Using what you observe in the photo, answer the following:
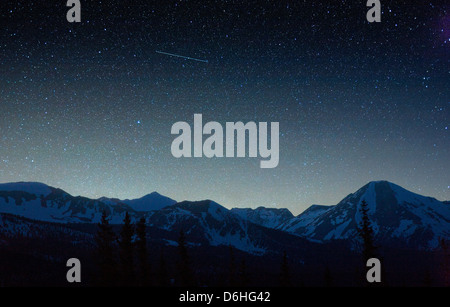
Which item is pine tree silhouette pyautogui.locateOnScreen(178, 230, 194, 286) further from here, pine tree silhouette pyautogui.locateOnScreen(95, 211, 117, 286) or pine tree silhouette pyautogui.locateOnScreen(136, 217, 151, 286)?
pine tree silhouette pyautogui.locateOnScreen(95, 211, 117, 286)

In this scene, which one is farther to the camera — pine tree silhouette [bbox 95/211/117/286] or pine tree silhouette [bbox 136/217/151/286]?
pine tree silhouette [bbox 136/217/151/286]

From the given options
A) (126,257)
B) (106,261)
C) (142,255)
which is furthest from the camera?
(142,255)

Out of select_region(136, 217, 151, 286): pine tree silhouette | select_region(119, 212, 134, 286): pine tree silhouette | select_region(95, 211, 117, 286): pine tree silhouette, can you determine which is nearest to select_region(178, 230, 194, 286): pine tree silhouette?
select_region(136, 217, 151, 286): pine tree silhouette

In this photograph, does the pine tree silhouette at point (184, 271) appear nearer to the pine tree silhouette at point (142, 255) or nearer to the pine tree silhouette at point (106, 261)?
the pine tree silhouette at point (142, 255)

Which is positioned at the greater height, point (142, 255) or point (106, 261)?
point (106, 261)

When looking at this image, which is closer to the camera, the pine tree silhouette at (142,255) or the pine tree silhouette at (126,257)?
the pine tree silhouette at (126,257)

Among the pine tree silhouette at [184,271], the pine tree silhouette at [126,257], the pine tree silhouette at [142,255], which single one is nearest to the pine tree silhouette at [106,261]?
the pine tree silhouette at [126,257]

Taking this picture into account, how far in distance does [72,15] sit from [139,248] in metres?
22.1

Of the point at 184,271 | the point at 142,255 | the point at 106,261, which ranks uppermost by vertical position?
the point at 106,261

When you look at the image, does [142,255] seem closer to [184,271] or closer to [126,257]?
[126,257]

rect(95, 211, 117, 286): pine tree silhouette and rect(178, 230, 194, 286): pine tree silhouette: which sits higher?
rect(95, 211, 117, 286): pine tree silhouette

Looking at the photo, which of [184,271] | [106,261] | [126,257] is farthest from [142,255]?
[184,271]
